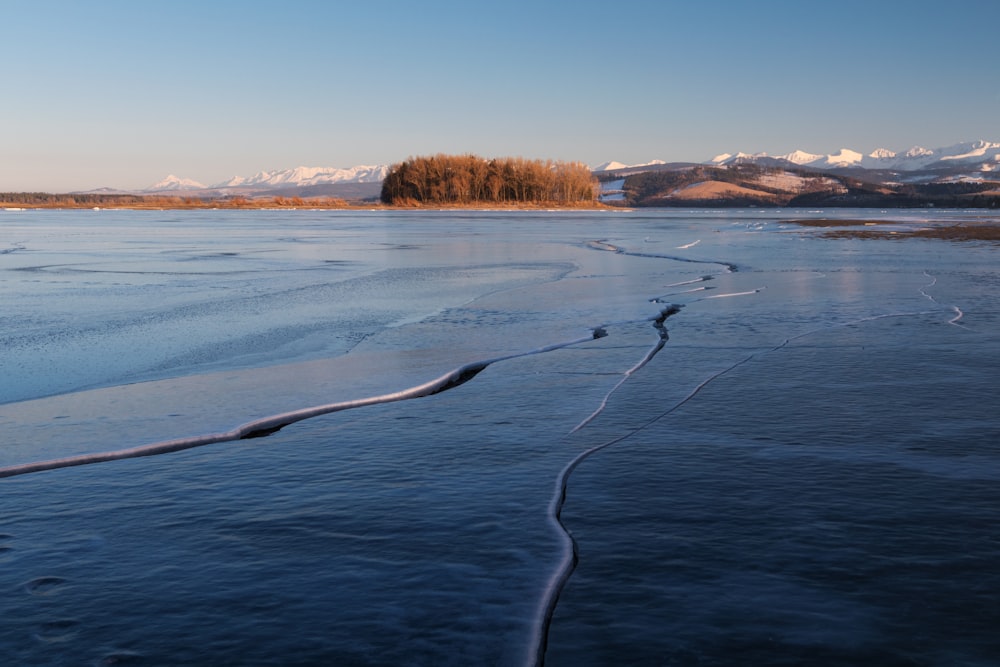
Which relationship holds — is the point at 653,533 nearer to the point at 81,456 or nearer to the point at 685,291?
the point at 81,456

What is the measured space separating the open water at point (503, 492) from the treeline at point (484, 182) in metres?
108

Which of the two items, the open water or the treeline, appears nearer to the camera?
the open water

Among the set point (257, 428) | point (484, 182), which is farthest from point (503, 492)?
point (484, 182)

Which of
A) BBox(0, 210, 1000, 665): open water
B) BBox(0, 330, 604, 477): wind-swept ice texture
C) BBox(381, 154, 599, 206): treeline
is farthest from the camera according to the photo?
BBox(381, 154, 599, 206): treeline

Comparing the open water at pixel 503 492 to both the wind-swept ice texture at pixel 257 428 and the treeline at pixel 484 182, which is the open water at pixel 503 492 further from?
the treeline at pixel 484 182

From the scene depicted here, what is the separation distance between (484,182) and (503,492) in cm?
11986

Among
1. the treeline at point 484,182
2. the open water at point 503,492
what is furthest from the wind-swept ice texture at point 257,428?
the treeline at point 484,182

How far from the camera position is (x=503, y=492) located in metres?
3.90

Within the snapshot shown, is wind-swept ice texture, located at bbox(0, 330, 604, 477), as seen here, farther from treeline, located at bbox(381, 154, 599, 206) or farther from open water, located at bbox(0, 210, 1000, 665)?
treeline, located at bbox(381, 154, 599, 206)

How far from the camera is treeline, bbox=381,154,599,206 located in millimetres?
118500

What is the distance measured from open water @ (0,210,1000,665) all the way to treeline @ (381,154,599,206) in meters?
108

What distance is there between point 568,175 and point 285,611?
412 feet

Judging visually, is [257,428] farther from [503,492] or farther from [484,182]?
[484,182]

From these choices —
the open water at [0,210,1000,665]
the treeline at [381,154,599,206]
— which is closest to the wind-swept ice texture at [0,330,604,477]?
the open water at [0,210,1000,665]
